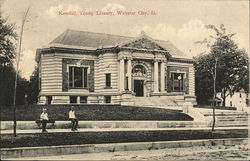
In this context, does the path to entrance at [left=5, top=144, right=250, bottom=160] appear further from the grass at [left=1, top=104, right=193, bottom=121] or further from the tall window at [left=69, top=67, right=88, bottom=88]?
the tall window at [left=69, top=67, right=88, bottom=88]

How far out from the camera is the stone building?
32062mm

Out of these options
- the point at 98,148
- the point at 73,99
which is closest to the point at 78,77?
the point at 73,99

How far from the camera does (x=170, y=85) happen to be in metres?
37.8

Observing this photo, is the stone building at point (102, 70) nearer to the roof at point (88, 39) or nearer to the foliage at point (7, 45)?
the roof at point (88, 39)

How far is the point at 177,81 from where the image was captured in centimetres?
3853

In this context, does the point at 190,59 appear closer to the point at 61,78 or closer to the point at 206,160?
the point at 61,78

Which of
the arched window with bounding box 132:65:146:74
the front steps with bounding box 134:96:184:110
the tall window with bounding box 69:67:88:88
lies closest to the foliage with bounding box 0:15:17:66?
the tall window with bounding box 69:67:88:88

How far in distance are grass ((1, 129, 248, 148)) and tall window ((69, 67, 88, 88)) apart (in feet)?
52.4

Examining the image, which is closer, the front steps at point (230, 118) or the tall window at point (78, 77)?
the front steps at point (230, 118)

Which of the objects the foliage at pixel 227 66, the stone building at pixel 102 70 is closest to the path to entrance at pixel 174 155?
the foliage at pixel 227 66

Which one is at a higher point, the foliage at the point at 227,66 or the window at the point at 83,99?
the foliage at the point at 227,66

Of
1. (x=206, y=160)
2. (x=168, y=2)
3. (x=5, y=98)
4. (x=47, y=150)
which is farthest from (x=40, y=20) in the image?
(x=206, y=160)

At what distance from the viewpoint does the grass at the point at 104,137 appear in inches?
577

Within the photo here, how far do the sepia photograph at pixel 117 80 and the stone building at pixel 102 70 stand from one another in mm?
101
